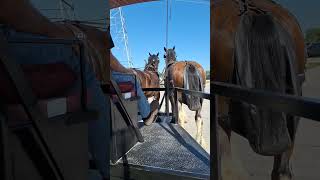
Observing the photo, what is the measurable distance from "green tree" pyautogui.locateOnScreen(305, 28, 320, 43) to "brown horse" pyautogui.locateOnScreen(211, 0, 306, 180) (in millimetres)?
37

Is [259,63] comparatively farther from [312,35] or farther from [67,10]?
[67,10]

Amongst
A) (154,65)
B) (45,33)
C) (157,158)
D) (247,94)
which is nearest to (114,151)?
(157,158)

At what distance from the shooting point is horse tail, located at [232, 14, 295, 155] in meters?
1.31

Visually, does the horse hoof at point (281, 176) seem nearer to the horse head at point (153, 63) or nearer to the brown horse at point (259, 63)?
the brown horse at point (259, 63)

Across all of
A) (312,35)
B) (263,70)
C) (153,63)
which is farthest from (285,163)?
(153,63)

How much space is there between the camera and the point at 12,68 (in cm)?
129

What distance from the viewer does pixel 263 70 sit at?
1.36m

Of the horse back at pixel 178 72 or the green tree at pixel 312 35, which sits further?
the horse back at pixel 178 72

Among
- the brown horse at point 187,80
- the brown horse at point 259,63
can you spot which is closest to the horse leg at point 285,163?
the brown horse at point 259,63

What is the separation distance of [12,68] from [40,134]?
25 centimetres

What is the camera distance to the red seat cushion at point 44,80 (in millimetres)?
1298

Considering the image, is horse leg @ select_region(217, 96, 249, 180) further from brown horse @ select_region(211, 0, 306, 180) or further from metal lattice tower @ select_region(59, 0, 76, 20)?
metal lattice tower @ select_region(59, 0, 76, 20)

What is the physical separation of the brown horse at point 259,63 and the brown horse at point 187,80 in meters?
3.99

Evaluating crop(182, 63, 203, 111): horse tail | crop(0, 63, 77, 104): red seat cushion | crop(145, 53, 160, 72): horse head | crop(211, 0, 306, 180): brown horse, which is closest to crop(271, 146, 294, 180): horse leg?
crop(211, 0, 306, 180): brown horse
